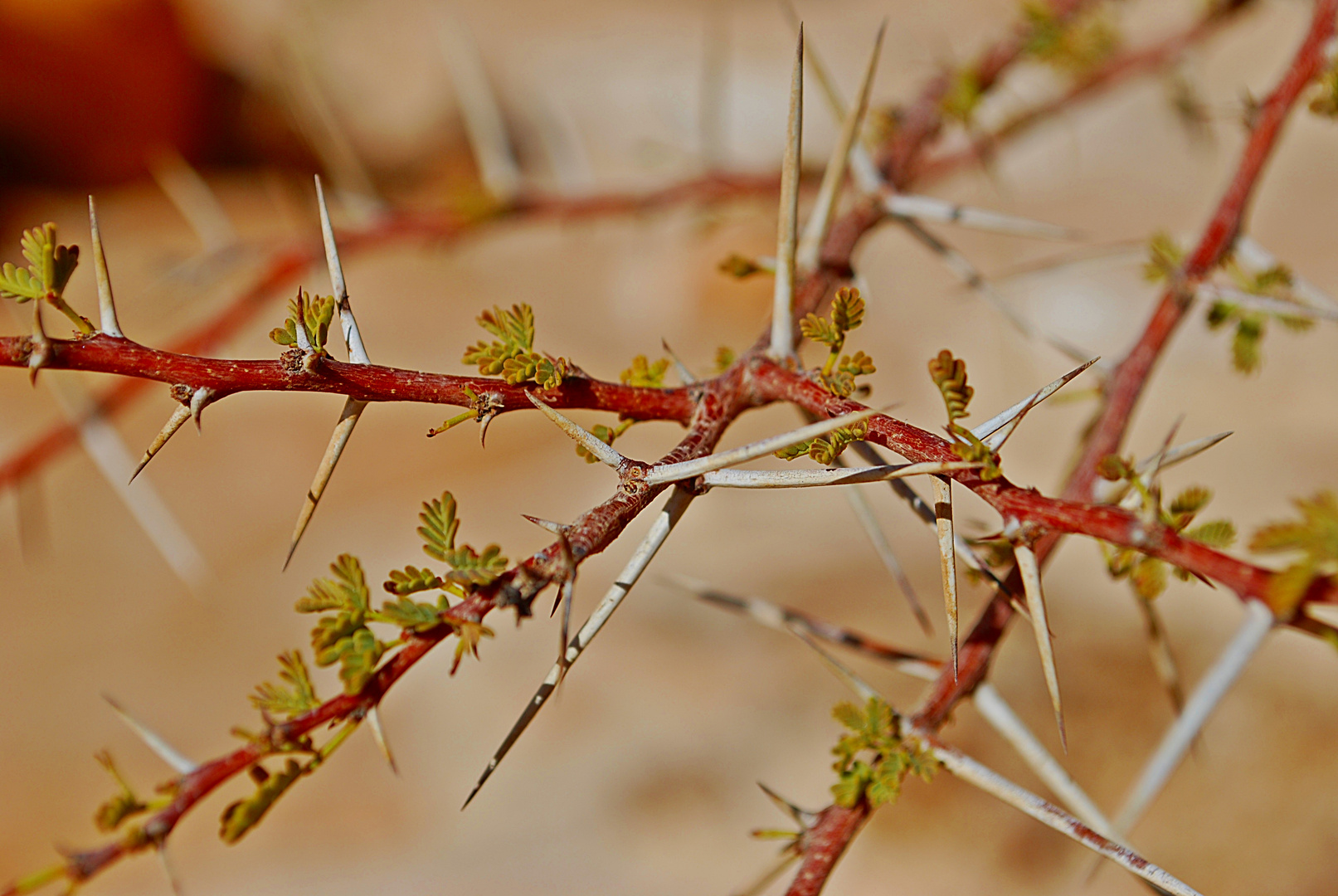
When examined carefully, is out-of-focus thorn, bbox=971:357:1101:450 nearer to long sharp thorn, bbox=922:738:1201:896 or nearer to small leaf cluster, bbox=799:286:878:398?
small leaf cluster, bbox=799:286:878:398

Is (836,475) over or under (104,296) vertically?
over

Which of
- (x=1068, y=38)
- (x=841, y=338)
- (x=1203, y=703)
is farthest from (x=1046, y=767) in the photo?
(x=1068, y=38)

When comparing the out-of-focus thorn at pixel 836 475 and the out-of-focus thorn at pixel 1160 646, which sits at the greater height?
the out-of-focus thorn at pixel 1160 646

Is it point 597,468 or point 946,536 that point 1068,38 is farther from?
point 597,468

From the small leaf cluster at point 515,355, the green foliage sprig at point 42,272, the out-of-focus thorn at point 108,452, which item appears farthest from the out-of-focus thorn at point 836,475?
the out-of-focus thorn at point 108,452

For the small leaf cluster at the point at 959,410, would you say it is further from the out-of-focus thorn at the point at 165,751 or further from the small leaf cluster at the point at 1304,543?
the out-of-focus thorn at the point at 165,751

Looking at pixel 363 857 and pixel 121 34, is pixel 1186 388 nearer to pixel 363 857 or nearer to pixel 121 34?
pixel 363 857
